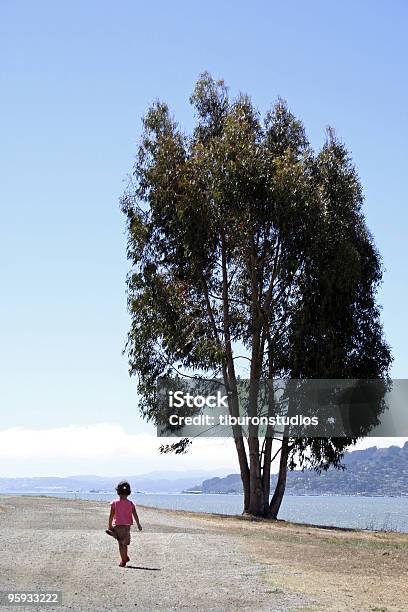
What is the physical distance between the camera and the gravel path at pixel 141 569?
42.9 feet

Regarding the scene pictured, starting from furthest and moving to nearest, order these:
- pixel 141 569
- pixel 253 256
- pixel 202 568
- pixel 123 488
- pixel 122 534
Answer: pixel 253 256
pixel 123 488
pixel 202 568
pixel 122 534
pixel 141 569

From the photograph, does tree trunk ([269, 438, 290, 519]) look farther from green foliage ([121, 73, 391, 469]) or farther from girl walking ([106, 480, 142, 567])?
girl walking ([106, 480, 142, 567])

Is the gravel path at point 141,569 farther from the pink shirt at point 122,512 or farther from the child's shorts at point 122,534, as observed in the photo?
the pink shirt at point 122,512

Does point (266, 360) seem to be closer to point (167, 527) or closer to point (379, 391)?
point (379, 391)

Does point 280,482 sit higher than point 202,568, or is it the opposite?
point 280,482

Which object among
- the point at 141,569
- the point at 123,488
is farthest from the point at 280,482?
the point at 141,569

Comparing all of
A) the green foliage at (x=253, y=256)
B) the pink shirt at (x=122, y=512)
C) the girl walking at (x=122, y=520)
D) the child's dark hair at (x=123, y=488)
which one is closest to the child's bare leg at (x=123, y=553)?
the girl walking at (x=122, y=520)

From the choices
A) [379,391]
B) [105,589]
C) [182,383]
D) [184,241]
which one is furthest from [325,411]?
[105,589]

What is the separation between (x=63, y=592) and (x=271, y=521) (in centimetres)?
2242

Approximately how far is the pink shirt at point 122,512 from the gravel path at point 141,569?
0.83 meters

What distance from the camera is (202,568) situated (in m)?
17.2

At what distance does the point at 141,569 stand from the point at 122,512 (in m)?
1.20

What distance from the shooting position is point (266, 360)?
37.9 meters

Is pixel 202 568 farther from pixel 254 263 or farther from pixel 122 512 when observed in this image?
pixel 254 263
